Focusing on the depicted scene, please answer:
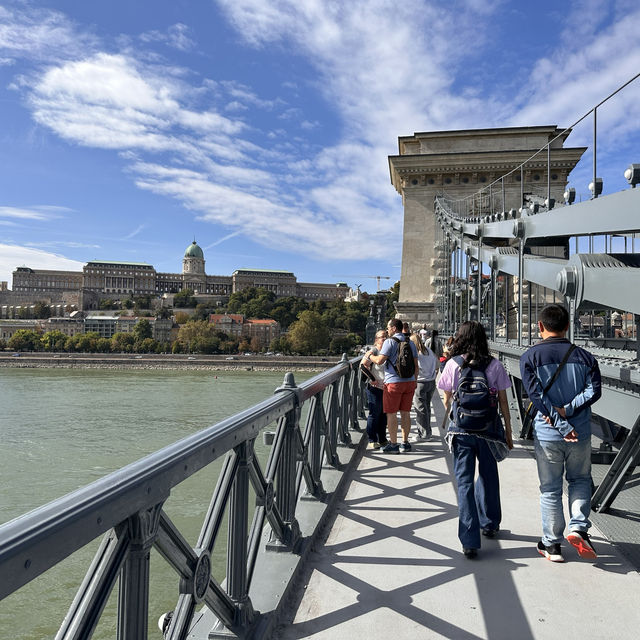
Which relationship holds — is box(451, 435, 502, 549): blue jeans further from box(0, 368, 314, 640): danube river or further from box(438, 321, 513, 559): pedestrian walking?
box(0, 368, 314, 640): danube river

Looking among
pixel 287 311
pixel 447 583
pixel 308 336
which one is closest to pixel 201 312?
pixel 287 311

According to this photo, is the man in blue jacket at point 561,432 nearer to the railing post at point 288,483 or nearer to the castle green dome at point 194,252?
the railing post at point 288,483

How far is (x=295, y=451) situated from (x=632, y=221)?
205 cm

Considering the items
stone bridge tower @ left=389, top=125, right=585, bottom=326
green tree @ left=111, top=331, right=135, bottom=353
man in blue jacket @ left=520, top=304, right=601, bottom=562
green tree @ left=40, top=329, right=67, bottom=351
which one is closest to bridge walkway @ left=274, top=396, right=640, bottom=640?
man in blue jacket @ left=520, top=304, right=601, bottom=562

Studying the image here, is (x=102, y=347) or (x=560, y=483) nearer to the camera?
(x=560, y=483)

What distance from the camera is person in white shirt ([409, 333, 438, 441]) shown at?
210 inches

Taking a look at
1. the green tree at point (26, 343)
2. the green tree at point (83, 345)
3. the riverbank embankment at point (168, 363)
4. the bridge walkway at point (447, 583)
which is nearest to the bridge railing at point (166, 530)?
the bridge walkway at point (447, 583)

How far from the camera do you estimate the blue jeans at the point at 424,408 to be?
5.33m

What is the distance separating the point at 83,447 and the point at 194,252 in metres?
127

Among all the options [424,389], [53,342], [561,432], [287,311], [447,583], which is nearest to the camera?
[447,583]

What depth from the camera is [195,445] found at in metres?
1.46

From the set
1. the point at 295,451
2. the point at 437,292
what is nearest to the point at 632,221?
the point at 295,451

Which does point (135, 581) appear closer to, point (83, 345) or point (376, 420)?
point (376, 420)

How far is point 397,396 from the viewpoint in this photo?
4.66m
